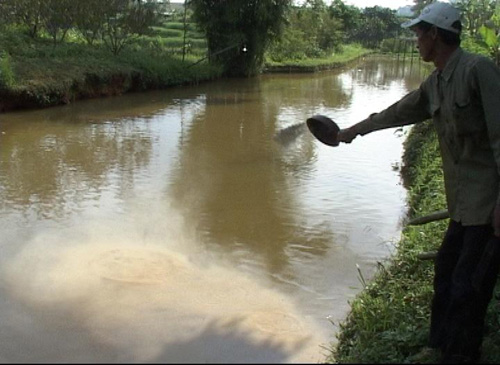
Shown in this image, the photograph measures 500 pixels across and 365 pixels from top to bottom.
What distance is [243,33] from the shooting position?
23812mm

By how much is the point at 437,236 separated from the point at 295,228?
5.97ft

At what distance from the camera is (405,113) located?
9.32 ft

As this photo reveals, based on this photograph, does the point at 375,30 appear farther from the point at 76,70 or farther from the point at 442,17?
the point at 442,17

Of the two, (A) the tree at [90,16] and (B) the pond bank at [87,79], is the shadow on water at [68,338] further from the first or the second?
(A) the tree at [90,16]

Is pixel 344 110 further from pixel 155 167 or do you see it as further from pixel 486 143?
pixel 486 143

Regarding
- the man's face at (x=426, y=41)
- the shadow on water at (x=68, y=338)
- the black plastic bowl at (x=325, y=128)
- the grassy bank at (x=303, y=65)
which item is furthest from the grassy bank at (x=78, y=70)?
the man's face at (x=426, y=41)

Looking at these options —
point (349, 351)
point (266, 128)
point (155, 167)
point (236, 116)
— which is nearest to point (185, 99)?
point (236, 116)

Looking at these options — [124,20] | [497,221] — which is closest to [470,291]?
[497,221]

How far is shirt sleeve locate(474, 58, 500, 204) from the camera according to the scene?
2.35 meters

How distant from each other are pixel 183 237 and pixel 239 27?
1941 centimetres

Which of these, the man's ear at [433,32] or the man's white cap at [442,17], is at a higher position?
the man's white cap at [442,17]

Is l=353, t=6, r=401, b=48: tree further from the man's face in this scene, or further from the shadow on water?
the man's face

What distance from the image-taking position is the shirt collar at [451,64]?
250 cm

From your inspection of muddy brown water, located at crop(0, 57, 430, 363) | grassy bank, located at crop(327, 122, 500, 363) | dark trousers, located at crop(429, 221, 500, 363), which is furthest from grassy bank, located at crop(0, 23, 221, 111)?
dark trousers, located at crop(429, 221, 500, 363)
